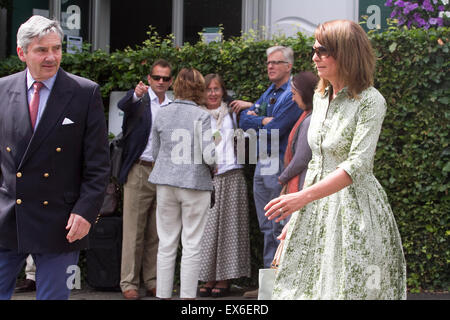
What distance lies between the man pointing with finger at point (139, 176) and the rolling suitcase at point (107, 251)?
0.17 metres

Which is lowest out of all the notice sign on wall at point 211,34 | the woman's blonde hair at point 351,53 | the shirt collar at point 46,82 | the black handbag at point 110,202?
the black handbag at point 110,202

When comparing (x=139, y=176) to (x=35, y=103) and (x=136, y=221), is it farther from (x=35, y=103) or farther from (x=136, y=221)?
(x=35, y=103)

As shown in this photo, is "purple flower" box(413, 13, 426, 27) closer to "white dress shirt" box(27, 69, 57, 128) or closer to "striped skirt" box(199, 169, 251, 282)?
"striped skirt" box(199, 169, 251, 282)

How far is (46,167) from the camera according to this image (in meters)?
3.49

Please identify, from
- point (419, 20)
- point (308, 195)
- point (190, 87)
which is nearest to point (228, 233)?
point (190, 87)

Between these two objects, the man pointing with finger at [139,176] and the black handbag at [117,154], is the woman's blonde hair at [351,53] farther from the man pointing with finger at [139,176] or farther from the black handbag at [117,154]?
the black handbag at [117,154]

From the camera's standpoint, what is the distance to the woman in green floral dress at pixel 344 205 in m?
3.20

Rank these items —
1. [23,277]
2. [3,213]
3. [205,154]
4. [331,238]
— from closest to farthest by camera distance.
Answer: [331,238] < [3,213] < [205,154] < [23,277]

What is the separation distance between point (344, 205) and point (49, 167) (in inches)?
59.8

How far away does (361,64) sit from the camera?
130 inches

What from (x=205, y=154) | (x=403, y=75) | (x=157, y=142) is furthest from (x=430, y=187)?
(x=157, y=142)

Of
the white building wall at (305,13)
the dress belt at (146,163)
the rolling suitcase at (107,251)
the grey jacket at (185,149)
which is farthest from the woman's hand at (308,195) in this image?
the white building wall at (305,13)

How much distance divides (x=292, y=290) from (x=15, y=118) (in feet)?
5.48

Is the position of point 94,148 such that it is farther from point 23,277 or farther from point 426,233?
point 23,277
